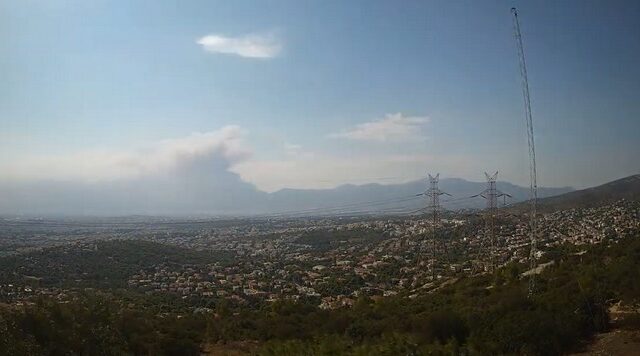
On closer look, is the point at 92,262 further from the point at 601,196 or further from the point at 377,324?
the point at 601,196

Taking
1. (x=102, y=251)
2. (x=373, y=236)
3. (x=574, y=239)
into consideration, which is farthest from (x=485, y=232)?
(x=102, y=251)

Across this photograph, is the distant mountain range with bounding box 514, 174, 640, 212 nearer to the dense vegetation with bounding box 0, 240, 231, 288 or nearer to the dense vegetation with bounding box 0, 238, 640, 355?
the dense vegetation with bounding box 0, 238, 640, 355

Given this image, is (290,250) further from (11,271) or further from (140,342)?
(140,342)

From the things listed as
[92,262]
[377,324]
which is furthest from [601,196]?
[92,262]

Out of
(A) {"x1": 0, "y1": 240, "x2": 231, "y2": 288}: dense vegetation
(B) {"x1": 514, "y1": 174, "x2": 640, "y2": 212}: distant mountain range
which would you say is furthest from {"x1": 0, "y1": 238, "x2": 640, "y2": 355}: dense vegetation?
(B) {"x1": 514, "y1": 174, "x2": 640, "y2": 212}: distant mountain range

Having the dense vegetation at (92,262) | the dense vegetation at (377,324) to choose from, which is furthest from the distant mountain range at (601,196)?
the dense vegetation at (92,262)

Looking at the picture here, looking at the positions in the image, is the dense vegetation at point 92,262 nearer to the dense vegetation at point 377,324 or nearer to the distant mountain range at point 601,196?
the dense vegetation at point 377,324
